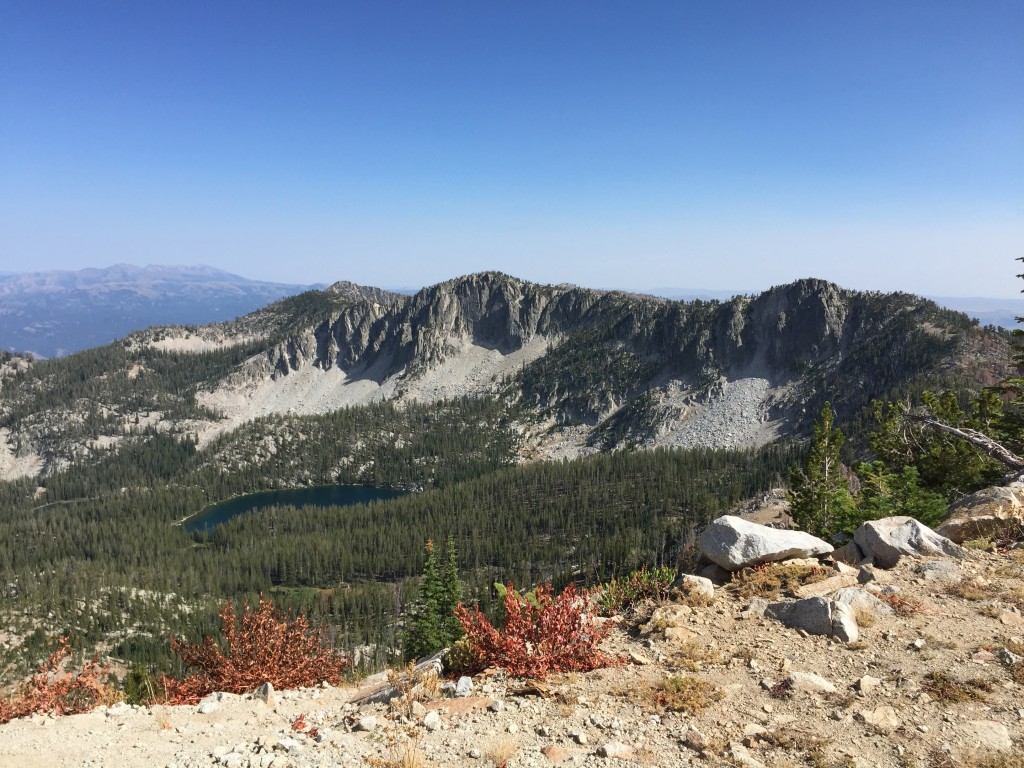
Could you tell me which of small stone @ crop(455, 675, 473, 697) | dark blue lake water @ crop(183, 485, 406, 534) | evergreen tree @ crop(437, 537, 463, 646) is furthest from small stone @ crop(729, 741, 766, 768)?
dark blue lake water @ crop(183, 485, 406, 534)

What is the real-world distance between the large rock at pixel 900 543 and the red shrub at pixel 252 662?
58.6ft

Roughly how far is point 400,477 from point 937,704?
18814 cm

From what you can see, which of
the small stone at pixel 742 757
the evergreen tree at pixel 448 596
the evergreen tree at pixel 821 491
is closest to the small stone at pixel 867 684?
the small stone at pixel 742 757

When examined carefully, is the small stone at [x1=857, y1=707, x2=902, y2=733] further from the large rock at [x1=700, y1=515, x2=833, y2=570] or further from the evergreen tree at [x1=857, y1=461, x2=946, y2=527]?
the evergreen tree at [x1=857, y1=461, x2=946, y2=527]

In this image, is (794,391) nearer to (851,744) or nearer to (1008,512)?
(1008,512)

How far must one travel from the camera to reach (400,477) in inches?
7461

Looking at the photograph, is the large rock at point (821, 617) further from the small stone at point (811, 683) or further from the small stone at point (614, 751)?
the small stone at point (614, 751)

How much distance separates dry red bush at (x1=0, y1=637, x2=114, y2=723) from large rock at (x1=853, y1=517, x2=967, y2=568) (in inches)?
886

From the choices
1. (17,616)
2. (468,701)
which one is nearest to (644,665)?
(468,701)

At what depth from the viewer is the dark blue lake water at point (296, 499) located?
172625mm

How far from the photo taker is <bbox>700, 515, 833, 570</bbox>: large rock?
53.8 feet

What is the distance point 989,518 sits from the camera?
713 inches

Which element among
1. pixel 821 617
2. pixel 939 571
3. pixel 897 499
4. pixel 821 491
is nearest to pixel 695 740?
pixel 821 617

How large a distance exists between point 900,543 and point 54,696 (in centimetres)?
2409
